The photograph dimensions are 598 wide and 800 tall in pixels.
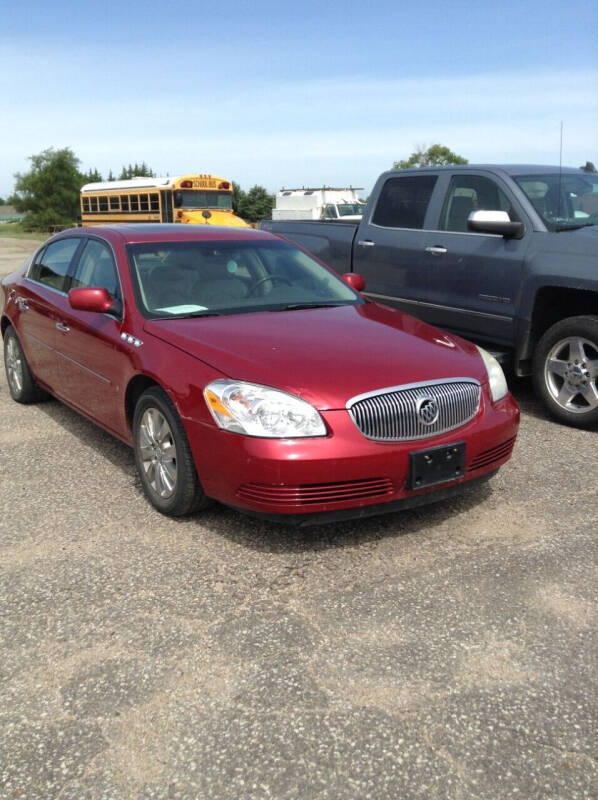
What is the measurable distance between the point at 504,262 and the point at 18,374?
4.02m

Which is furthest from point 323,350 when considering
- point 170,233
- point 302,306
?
point 170,233

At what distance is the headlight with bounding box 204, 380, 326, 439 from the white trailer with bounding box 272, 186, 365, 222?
1125 inches

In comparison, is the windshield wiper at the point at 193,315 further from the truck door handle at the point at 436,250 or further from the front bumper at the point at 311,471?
the truck door handle at the point at 436,250

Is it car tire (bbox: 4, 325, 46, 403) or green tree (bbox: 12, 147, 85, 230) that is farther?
green tree (bbox: 12, 147, 85, 230)

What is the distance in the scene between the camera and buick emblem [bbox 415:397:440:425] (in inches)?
150

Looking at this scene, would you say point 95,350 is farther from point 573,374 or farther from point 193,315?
point 573,374

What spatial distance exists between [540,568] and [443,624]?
715 mm

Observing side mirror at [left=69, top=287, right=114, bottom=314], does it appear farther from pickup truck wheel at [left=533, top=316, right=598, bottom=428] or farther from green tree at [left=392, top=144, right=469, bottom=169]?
green tree at [left=392, top=144, right=469, bottom=169]

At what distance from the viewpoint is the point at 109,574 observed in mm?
3650

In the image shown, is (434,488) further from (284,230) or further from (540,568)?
(284,230)

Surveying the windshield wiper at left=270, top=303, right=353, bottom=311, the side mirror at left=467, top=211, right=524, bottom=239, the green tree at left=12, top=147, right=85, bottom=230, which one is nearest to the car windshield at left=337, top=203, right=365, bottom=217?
the side mirror at left=467, top=211, right=524, bottom=239

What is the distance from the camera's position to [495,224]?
610 cm

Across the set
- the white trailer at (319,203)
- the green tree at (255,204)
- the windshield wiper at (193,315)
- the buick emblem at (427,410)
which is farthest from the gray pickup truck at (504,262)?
the green tree at (255,204)

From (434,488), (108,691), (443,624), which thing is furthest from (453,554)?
(108,691)
